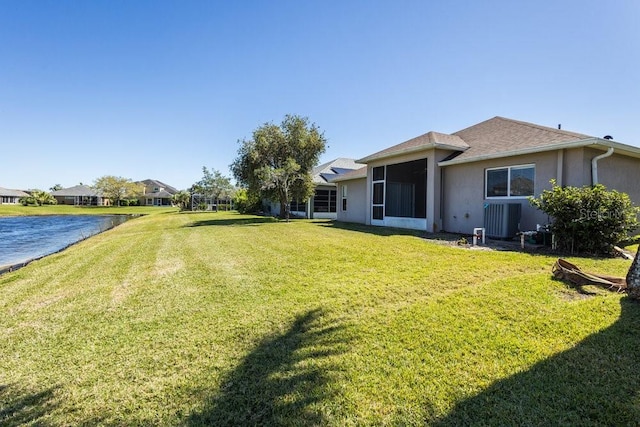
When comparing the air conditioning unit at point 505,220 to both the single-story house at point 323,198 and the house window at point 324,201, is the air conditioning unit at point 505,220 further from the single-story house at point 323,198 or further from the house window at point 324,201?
the house window at point 324,201

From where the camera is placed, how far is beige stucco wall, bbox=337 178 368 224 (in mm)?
18531

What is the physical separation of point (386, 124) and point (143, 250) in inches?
578

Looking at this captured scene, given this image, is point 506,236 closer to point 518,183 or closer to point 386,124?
point 518,183

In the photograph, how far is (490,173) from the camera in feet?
37.0

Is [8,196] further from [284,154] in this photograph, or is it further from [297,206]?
[284,154]

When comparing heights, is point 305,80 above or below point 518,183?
above

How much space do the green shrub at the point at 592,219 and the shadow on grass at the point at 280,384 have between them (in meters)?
6.85

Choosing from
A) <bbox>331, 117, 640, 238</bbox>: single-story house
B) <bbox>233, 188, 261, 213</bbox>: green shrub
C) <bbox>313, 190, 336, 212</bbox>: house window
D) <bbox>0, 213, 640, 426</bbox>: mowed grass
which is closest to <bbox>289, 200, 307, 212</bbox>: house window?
<bbox>313, 190, 336, 212</bbox>: house window

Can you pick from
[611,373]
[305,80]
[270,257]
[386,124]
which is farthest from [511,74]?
[611,373]

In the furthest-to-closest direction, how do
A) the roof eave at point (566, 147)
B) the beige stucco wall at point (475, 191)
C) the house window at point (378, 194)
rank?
the house window at point (378, 194) → the beige stucco wall at point (475, 191) → the roof eave at point (566, 147)

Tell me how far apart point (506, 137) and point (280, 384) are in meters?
12.1

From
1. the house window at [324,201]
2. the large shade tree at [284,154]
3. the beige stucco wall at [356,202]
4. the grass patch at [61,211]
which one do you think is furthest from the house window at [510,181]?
the grass patch at [61,211]

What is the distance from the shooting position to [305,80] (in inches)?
670

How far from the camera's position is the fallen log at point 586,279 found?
4.61 meters
